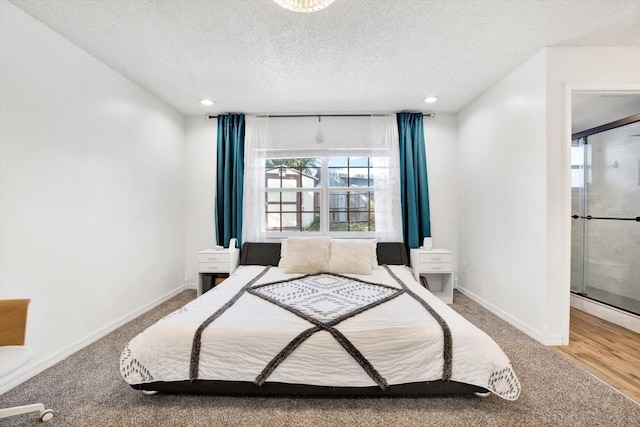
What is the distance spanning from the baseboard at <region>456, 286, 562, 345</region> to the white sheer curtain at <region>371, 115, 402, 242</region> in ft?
3.88

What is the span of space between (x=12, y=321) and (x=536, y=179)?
3.73 m

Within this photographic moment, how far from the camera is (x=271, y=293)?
2346 mm

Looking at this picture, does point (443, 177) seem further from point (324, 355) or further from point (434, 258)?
point (324, 355)

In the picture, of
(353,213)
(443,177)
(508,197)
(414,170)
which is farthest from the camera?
(353,213)

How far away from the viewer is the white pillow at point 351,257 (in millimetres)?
3033

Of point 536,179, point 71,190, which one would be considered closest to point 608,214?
point 536,179

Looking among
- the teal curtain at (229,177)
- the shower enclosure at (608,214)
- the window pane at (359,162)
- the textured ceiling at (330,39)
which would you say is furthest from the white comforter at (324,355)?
the window pane at (359,162)

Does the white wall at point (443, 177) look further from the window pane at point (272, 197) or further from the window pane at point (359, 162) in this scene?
the window pane at point (272, 197)

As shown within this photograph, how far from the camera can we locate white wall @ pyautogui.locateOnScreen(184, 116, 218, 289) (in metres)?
3.98

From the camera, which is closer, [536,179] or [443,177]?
[536,179]

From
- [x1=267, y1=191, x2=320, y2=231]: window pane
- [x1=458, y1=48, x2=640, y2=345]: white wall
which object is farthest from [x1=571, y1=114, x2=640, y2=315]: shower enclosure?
[x1=267, y1=191, x2=320, y2=231]: window pane

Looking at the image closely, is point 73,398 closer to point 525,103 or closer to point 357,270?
point 357,270

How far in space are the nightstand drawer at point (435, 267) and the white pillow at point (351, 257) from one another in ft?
2.40

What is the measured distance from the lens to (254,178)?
3869 millimetres
